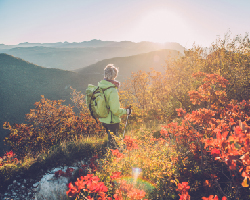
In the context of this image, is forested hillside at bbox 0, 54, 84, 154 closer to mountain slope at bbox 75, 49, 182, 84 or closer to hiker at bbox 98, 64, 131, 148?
mountain slope at bbox 75, 49, 182, 84

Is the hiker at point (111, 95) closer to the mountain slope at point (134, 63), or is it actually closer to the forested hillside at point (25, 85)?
the forested hillside at point (25, 85)

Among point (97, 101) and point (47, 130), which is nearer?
point (97, 101)

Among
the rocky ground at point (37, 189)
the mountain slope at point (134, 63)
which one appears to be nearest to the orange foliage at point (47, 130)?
the rocky ground at point (37, 189)

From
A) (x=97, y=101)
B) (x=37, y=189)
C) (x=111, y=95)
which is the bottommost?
(x=37, y=189)

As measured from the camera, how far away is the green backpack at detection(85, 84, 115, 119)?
2961mm

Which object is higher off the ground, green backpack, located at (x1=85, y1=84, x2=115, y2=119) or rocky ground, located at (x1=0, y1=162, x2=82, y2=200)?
green backpack, located at (x1=85, y1=84, x2=115, y2=119)

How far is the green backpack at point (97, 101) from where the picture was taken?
296 centimetres

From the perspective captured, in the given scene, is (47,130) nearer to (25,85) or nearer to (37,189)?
(37,189)

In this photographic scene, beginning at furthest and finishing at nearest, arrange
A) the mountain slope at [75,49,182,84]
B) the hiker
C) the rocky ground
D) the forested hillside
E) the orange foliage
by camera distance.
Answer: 1. the mountain slope at [75,49,182,84]
2. the forested hillside
3. the orange foliage
4. the hiker
5. the rocky ground

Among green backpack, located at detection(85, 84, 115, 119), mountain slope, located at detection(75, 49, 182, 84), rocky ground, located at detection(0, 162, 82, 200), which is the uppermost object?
mountain slope, located at detection(75, 49, 182, 84)

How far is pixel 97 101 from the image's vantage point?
9.71 feet

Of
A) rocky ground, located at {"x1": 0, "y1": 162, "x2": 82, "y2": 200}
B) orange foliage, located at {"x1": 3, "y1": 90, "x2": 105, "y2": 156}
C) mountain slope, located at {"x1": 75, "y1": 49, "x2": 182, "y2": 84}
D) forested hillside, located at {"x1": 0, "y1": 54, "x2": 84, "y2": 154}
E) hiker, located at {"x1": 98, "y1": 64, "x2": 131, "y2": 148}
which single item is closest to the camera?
rocky ground, located at {"x1": 0, "y1": 162, "x2": 82, "y2": 200}

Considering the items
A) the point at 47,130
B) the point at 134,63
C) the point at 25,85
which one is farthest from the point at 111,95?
the point at 134,63

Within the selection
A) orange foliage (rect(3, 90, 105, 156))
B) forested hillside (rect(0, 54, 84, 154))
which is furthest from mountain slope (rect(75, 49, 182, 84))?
orange foliage (rect(3, 90, 105, 156))
